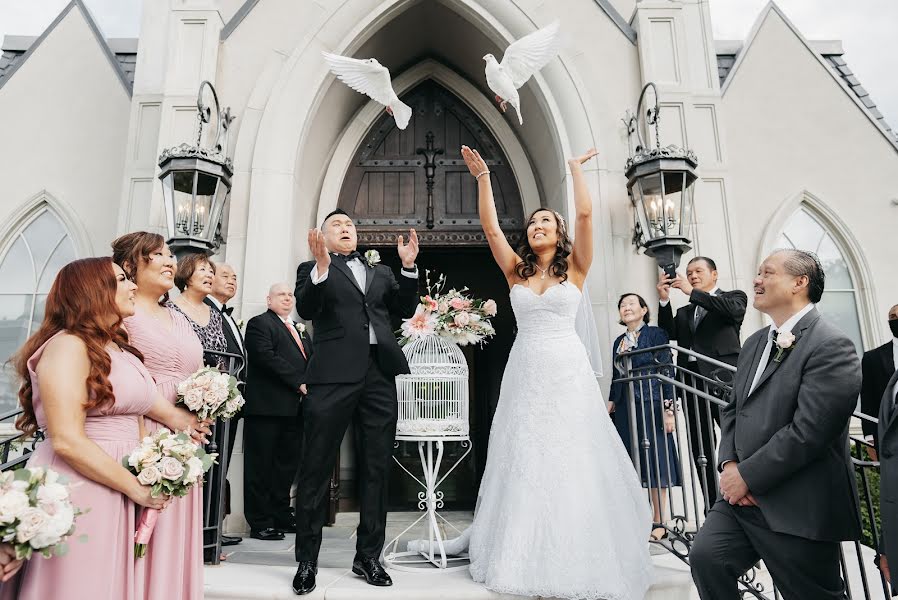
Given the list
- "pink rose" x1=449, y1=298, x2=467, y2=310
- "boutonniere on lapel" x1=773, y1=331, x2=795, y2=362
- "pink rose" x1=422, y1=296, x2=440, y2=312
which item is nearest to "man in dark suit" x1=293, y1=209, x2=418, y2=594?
"pink rose" x1=422, y1=296, x2=440, y2=312

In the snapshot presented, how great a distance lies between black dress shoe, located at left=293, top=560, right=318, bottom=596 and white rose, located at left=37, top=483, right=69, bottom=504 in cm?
184

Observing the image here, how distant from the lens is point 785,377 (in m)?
2.42

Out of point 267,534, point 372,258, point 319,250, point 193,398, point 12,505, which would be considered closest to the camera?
point 12,505

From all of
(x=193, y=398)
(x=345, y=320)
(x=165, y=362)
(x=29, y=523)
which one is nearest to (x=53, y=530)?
(x=29, y=523)

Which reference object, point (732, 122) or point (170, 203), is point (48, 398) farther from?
point (732, 122)

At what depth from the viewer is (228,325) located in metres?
4.43

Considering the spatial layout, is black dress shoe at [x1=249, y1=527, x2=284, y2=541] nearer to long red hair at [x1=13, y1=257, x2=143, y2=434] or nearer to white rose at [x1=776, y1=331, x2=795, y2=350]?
long red hair at [x1=13, y1=257, x2=143, y2=434]

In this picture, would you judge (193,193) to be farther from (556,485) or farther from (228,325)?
(556,485)

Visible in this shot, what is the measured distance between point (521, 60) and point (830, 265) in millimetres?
5435

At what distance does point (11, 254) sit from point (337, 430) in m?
6.51

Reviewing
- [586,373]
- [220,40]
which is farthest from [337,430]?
[220,40]

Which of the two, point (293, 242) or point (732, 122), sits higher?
point (732, 122)

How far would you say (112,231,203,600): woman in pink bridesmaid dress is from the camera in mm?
2420

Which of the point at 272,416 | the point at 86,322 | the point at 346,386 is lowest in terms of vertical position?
the point at 272,416
